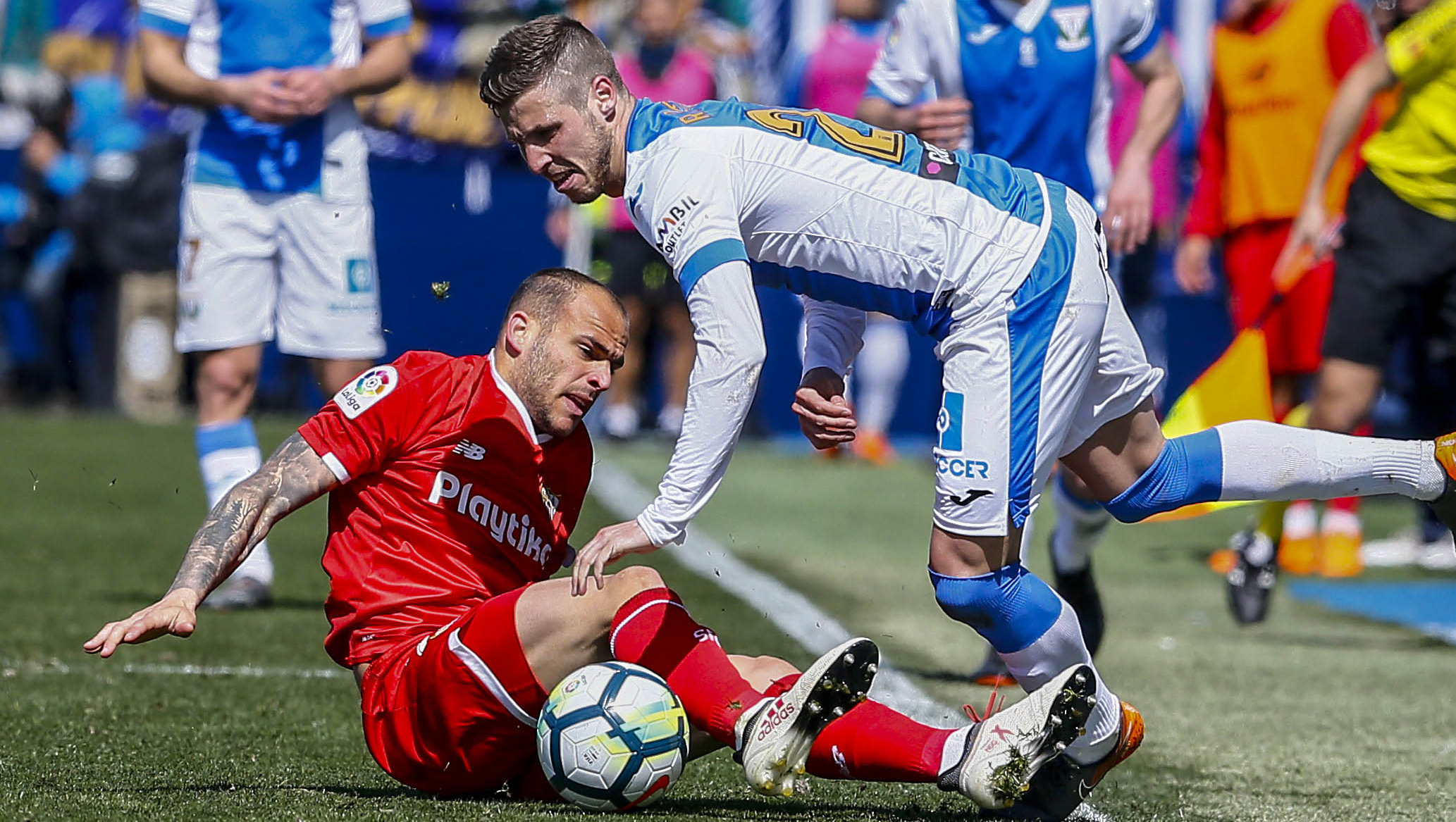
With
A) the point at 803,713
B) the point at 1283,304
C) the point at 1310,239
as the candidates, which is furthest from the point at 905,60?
the point at 1283,304

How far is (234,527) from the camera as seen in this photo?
365 cm

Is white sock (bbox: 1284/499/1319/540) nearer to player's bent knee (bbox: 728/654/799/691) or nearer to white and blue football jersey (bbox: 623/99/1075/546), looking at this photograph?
white and blue football jersey (bbox: 623/99/1075/546)

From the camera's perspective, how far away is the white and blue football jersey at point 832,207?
12.1 feet

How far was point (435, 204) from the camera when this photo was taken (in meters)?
13.6

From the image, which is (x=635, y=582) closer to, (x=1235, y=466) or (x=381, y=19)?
(x=1235, y=466)

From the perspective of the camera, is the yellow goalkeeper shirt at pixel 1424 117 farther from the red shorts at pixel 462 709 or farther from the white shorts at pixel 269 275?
the red shorts at pixel 462 709

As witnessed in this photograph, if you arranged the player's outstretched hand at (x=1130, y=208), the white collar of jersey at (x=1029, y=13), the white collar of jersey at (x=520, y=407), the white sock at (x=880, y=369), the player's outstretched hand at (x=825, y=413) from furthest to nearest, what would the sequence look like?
the white sock at (x=880, y=369), the white collar of jersey at (x=1029, y=13), the player's outstretched hand at (x=1130, y=208), the player's outstretched hand at (x=825, y=413), the white collar of jersey at (x=520, y=407)

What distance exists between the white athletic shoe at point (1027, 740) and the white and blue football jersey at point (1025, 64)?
2660 mm

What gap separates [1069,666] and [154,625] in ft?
6.05

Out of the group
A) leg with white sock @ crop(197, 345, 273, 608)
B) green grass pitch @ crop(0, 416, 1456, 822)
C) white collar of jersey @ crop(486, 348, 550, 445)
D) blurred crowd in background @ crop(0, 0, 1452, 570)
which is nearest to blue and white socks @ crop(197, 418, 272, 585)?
leg with white sock @ crop(197, 345, 273, 608)

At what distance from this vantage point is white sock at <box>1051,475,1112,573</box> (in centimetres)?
559

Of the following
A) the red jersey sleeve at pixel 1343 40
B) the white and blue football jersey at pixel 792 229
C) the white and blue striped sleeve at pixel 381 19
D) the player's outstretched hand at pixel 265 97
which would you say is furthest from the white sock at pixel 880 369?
the white and blue football jersey at pixel 792 229

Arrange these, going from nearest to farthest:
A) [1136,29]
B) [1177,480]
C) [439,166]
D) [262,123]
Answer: [1177,480]
[1136,29]
[262,123]
[439,166]

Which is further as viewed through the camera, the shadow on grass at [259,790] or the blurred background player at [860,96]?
the blurred background player at [860,96]
